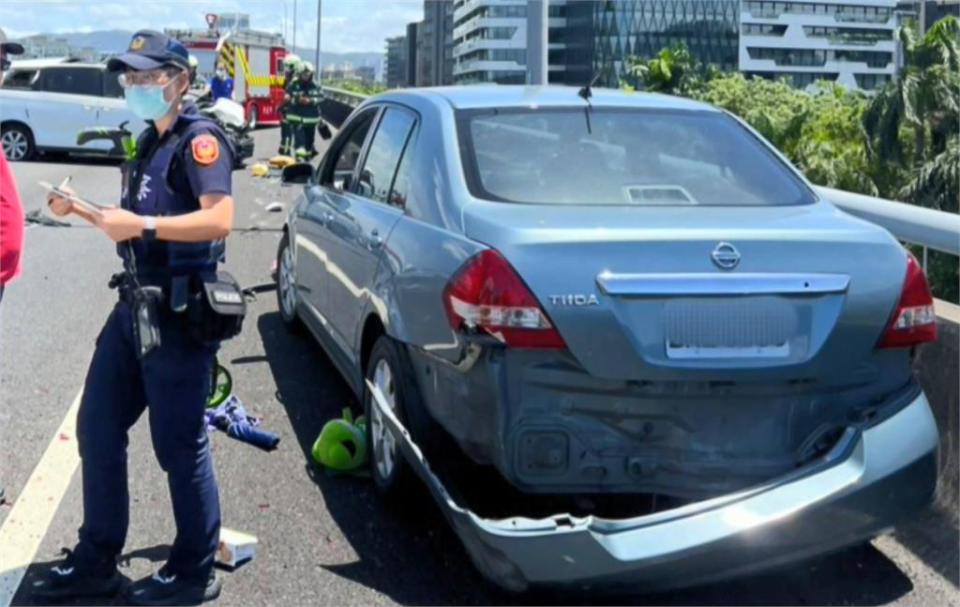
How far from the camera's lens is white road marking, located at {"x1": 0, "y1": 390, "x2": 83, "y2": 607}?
4465 millimetres

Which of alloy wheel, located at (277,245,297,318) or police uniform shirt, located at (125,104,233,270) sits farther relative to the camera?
alloy wheel, located at (277,245,297,318)

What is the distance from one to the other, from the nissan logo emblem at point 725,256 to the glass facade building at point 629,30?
93.8m

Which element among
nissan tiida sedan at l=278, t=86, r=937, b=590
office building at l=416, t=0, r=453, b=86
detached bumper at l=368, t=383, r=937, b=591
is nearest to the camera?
detached bumper at l=368, t=383, r=937, b=591

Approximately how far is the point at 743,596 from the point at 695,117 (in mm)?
2006

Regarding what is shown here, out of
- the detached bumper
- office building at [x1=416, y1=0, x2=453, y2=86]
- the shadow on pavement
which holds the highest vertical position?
office building at [x1=416, y1=0, x2=453, y2=86]

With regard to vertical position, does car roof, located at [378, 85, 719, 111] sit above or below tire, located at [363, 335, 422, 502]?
above

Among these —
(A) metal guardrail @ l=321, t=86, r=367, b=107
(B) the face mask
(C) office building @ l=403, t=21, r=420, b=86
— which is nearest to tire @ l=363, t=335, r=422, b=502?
(B) the face mask

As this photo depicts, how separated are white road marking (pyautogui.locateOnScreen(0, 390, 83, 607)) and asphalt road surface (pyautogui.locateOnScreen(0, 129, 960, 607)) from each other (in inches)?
0.6

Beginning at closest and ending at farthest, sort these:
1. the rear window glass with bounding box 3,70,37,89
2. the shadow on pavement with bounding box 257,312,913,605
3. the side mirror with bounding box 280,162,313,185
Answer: the shadow on pavement with bounding box 257,312,913,605
the side mirror with bounding box 280,162,313,185
the rear window glass with bounding box 3,70,37,89

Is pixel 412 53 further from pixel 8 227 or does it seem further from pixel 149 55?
pixel 149 55

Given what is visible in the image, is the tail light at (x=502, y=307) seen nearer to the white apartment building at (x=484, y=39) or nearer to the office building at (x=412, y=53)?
the office building at (x=412, y=53)

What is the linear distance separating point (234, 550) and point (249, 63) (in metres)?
36.9

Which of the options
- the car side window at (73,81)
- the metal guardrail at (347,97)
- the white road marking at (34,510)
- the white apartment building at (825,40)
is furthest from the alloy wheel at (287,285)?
the white apartment building at (825,40)

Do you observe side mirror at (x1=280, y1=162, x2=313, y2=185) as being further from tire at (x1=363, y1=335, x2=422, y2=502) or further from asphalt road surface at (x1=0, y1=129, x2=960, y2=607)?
tire at (x1=363, y1=335, x2=422, y2=502)
